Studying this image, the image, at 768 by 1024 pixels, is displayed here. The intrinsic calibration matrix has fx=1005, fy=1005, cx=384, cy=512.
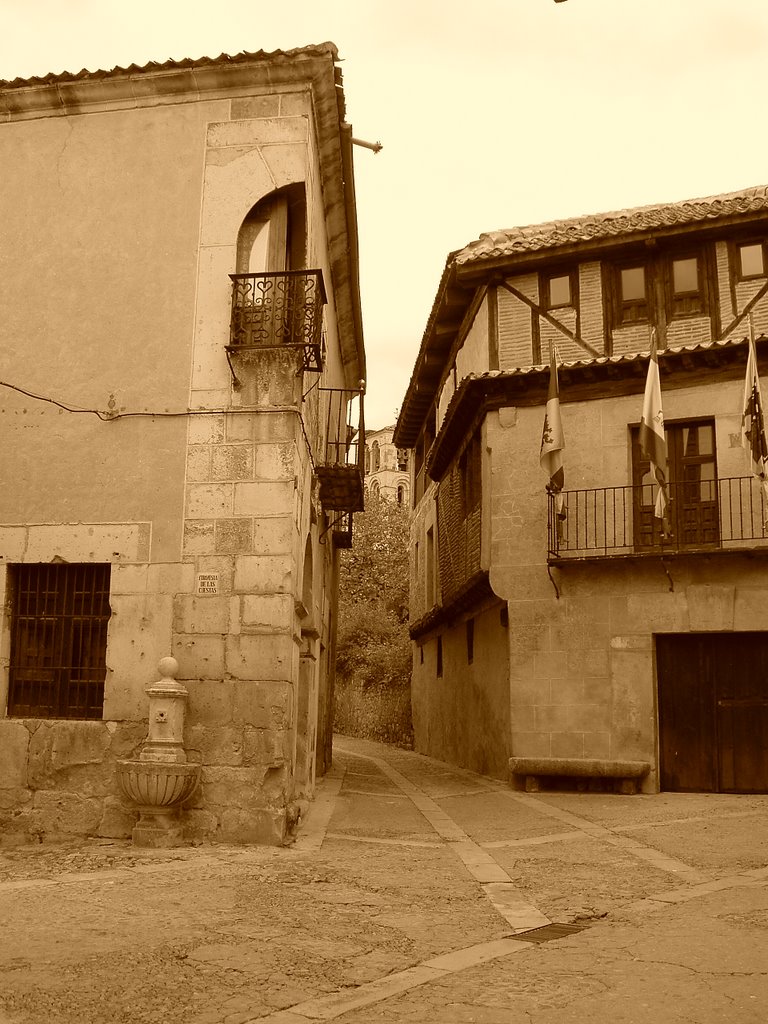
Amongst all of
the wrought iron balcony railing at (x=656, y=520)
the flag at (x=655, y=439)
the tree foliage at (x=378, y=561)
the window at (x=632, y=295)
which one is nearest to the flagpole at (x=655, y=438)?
the flag at (x=655, y=439)

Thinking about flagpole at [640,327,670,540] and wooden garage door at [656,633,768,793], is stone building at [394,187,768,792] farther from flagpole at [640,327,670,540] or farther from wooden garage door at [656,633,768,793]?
flagpole at [640,327,670,540]

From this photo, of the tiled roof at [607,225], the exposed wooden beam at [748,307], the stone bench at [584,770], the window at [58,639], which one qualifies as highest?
the tiled roof at [607,225]

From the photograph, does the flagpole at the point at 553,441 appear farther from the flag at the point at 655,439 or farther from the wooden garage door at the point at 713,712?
the wooden garage door at the point at 713,712

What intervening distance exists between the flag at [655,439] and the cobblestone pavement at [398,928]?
4543 millimetres

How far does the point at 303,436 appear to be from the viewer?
387 inches

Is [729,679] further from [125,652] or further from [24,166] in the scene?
[24,166]

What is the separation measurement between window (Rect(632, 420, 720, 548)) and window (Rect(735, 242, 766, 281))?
7.54 ft

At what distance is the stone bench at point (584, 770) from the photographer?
43.8ft

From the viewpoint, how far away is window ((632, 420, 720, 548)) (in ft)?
45.8

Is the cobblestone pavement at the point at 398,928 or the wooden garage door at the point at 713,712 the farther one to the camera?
the wooden garage door at the point at 713,712

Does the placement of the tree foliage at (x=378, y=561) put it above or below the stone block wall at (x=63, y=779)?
above

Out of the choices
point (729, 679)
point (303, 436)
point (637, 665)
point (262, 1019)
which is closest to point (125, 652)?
point (303, 436)

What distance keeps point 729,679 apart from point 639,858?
19.9 feet

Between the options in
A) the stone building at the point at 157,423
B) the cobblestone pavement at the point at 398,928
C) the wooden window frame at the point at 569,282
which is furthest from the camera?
the wooden window frame at the point at 569,282
